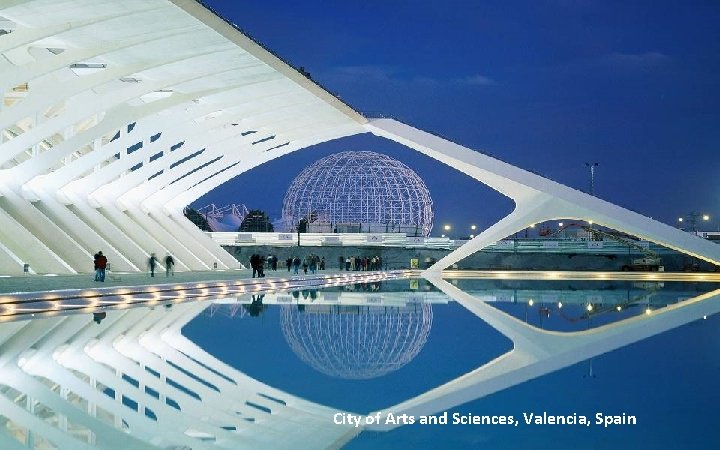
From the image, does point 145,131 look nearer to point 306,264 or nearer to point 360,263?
point 306,264

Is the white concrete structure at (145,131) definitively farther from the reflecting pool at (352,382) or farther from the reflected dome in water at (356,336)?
the reflecting pool at (352,382)

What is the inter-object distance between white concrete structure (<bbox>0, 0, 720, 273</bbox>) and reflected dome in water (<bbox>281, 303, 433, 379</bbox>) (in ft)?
24.0

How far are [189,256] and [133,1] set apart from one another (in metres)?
17.0

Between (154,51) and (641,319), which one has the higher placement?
(154,51)

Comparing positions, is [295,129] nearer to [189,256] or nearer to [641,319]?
[189,256]

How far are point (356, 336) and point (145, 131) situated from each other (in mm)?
20079

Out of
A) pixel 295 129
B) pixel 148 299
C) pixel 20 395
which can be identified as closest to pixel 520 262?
pixel 295 129

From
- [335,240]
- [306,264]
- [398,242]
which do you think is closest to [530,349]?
[306,264]

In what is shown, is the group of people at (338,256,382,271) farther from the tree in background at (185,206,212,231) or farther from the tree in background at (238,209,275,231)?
the tree in background at (238,209,275,231)

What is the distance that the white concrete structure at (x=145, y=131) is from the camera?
68.9 feet

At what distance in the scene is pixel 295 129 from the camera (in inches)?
1433

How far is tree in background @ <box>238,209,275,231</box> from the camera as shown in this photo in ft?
235

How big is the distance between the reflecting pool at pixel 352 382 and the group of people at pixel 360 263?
101 feet

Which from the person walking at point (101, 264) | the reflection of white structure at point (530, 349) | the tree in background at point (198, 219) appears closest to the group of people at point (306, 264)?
the person walking at point (101, 264)
